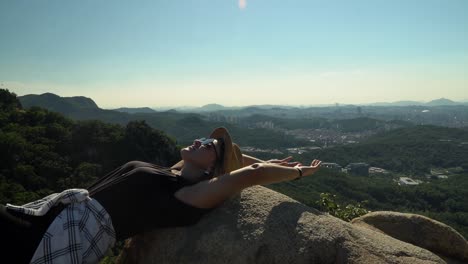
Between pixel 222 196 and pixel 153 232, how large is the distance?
120cm

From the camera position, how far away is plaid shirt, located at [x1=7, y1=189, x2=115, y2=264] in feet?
11.6

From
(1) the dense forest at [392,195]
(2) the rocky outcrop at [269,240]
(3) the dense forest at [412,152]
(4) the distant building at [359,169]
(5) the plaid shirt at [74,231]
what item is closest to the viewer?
(5) the plaid shirt at [74,231]

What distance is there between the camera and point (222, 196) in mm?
4328

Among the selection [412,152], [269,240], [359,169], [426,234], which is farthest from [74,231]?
[412,152]

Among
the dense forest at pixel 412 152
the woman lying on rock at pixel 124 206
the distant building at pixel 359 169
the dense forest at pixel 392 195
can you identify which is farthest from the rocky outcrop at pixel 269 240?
the dense forest at pixel 412 152

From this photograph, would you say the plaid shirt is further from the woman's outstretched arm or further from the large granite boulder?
the large granite boulder

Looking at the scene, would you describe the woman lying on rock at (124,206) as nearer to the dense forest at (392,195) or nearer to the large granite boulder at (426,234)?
the large granite boulder at (426,234)

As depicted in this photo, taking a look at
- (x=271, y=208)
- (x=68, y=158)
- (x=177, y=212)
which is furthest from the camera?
(x=68, y=158)

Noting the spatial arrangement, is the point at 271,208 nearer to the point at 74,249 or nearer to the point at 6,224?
the point at 74,249

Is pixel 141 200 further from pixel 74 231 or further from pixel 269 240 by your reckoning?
pixel 269 240

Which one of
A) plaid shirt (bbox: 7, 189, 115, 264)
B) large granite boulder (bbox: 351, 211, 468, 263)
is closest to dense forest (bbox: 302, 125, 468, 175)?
large granite boulder (bbox: 351, 211, 468, 263)

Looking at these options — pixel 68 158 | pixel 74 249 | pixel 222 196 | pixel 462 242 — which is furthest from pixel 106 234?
pixel 68 158

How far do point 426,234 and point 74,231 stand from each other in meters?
5.28

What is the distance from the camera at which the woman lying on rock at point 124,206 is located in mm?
3570
